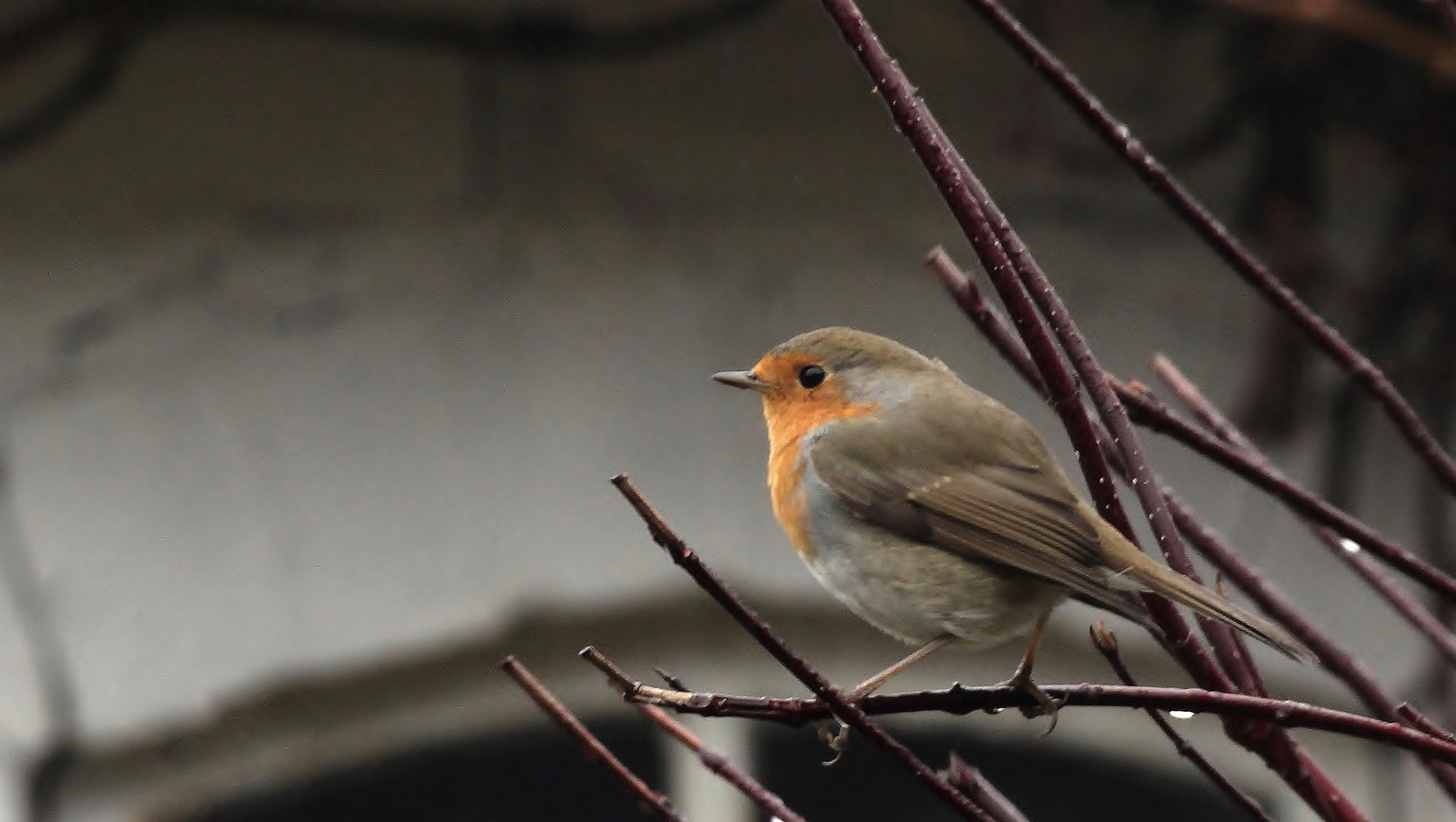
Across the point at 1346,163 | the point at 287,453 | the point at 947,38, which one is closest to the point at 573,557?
the point at 287,453

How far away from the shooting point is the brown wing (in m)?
1.49

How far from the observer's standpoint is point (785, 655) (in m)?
1.04

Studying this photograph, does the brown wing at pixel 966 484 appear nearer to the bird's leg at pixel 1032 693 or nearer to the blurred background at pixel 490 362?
the bird's leg at pixel 1032 693

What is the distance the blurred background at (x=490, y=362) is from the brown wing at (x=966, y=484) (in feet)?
3.98

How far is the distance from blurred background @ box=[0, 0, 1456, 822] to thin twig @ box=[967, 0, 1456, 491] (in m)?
1.57

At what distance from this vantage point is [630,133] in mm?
2973

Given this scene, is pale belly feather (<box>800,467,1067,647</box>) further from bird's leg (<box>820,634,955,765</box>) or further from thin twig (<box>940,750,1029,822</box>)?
thin twig (<box>940,750,1029,822</box>)

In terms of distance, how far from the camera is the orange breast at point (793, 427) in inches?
67.1

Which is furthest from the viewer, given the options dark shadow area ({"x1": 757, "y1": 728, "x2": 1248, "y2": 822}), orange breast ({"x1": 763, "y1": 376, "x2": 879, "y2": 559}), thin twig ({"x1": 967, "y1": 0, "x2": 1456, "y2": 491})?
dark shadow area ({"x1": 757, "y1": 728, "x2": 1248, "y2": 822})

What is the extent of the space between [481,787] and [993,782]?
0.87 metres

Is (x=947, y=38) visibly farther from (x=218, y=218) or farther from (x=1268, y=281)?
(x=1268, y=281)

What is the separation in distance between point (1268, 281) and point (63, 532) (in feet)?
6.98

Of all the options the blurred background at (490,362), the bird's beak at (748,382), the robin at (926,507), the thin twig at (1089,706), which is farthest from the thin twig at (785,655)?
the blurred background at (490,362)

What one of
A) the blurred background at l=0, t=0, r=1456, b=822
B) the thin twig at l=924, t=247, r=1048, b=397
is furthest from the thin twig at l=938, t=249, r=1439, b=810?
the blurred background at l=0, t=0, r=1456, b=822
